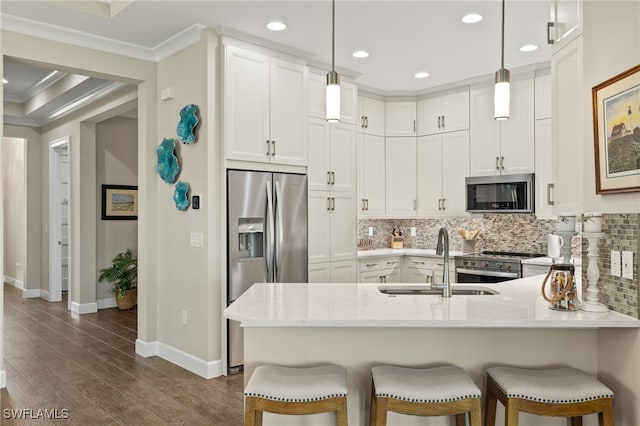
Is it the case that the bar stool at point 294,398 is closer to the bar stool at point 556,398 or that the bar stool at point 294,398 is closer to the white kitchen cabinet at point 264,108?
the bar stool at point 556,398

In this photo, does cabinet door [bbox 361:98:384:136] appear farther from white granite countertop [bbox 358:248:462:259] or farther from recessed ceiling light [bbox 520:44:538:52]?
recessed ceiling light [bbox 520:44:538:52]

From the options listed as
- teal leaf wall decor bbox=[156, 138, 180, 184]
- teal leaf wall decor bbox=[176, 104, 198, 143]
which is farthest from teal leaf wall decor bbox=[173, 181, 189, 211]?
teal leaf wall decor bbox=[176, 104, 198, 143]

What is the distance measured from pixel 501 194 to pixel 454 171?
26.0 inches

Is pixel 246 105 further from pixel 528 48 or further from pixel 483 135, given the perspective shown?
pixel 483 135

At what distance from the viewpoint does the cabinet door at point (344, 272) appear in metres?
4.84

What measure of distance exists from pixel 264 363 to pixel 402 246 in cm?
421

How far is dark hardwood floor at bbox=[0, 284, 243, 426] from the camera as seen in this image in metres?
3.20

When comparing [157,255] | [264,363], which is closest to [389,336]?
[264,363]

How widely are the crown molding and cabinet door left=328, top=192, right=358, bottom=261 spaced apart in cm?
197

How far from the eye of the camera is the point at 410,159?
594cm

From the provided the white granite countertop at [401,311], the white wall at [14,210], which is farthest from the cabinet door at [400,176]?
the white wall at [14,210]

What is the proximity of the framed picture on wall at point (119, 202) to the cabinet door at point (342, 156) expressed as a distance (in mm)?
3695

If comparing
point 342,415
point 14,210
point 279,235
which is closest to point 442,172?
point 279,235

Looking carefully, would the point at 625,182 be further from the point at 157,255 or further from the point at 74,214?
the point at 74,214
